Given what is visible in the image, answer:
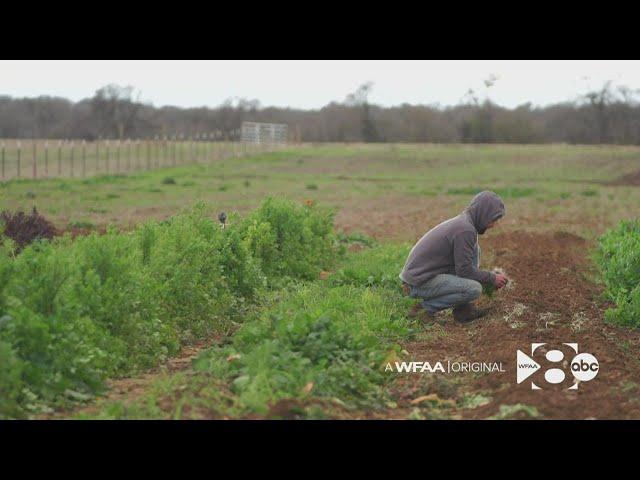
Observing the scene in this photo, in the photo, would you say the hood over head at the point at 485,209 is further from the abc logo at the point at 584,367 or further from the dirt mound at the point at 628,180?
the dirt mound at the point at 628,180

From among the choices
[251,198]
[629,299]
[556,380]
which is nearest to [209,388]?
[556,380]

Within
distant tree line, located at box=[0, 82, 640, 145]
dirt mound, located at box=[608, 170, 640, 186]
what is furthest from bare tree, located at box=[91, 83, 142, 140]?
dirt mound, located at box=[608, 170, 640, 186]

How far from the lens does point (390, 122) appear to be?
251ft

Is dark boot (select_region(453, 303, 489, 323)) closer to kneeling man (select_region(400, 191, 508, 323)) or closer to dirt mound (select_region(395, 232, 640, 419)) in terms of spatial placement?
kneeling man (select_region(400, 191, 508, 323))

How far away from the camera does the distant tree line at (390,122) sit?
65000mm

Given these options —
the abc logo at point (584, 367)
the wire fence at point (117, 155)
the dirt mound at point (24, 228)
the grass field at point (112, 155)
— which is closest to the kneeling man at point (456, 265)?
the abc logo at point (584, 367)

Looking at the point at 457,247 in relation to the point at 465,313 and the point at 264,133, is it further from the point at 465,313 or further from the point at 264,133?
the point at 264,133

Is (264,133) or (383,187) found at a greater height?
(264,133)

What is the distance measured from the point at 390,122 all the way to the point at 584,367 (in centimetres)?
6990

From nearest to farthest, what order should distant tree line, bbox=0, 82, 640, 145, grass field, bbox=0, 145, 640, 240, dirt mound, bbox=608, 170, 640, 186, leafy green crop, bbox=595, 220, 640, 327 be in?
leafy green crop, bbox=595, 220, 640, 327 → grass field, bbox=0, 145, 640, 240 → dirt mound, bbox=608, 170, 640, 186 → distant tree line, bbox=0, 82, 640, 145

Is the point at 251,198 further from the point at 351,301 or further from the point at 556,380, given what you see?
the point at 556,380

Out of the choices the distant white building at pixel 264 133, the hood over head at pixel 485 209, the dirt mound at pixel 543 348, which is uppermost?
the distant white building at pixel 264 133

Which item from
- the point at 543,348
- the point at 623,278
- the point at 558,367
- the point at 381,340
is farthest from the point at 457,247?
the point at 623,278

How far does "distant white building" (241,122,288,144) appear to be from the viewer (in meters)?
69.2
